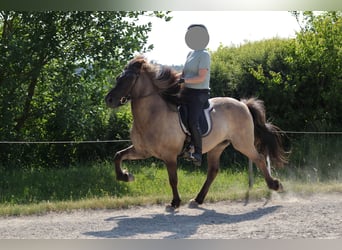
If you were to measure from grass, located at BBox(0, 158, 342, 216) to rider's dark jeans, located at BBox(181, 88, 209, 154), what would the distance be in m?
1.08

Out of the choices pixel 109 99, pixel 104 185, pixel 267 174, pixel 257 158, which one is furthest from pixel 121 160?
pixel 104 185

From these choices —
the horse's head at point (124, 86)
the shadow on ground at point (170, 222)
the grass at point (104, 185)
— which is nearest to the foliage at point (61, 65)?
the grass at point (104, 185)

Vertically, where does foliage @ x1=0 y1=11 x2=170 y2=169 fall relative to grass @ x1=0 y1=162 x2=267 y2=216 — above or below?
above

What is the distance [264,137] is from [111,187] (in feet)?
9.51

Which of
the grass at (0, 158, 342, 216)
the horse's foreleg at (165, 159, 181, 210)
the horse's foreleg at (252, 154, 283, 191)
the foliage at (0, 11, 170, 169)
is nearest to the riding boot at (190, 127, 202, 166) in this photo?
the horse's foreleg at (165, 159, 181, 210)

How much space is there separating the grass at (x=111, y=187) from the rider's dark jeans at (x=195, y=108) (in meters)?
1.08

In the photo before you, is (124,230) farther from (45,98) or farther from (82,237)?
(45,98)

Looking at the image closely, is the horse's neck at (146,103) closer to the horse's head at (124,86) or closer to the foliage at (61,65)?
the horse's head at (124,86)

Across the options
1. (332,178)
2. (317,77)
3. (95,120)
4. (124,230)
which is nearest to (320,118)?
(317,77)

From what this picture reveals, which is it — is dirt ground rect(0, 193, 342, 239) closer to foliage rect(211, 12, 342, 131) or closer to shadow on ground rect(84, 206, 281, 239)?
shadow on ground rect(84, 206, 281, 239)

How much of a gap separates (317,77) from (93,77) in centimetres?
445

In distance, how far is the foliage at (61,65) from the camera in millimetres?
10844

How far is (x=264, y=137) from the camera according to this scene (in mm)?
8930

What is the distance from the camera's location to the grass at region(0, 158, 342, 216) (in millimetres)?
8492
